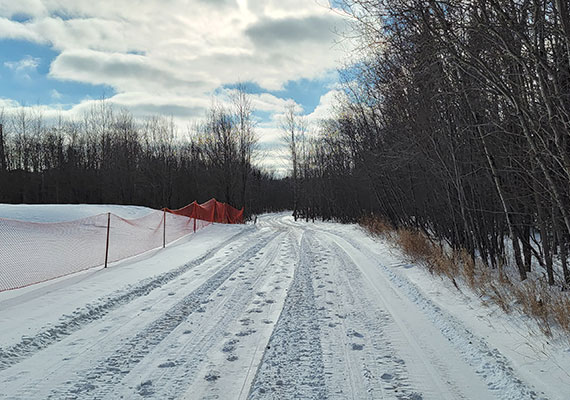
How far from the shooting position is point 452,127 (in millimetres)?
8703

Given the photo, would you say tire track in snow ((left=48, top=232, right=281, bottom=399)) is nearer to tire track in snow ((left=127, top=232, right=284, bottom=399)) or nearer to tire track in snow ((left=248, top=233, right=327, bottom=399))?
tire track in snow ((left=127, top=232, right=284, bottom=399))

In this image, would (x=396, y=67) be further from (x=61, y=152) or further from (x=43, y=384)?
(x=61, y=152)

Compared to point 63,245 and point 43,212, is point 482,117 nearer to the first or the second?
point 63,245

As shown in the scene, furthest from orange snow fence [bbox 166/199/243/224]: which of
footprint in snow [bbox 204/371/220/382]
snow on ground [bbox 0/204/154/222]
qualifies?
footprint in snow [bbox 204/371/220/382]

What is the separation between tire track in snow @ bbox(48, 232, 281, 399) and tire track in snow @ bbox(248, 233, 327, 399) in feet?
4.35

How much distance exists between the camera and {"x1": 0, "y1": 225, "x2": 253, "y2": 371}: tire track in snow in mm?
4040

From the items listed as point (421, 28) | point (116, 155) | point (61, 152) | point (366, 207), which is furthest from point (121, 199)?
point (421, 28)

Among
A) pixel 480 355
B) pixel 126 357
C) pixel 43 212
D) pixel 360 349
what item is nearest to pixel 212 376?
pixel 126 357

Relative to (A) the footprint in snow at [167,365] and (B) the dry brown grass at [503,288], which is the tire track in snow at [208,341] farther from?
(B) the dry brown grass at [503,288]

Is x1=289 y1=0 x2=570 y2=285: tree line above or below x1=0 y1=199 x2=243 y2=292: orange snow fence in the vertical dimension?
above

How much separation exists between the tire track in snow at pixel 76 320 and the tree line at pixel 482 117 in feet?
20.0

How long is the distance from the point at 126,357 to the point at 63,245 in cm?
672

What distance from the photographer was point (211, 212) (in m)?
22.3

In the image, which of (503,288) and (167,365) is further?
(503,288)
